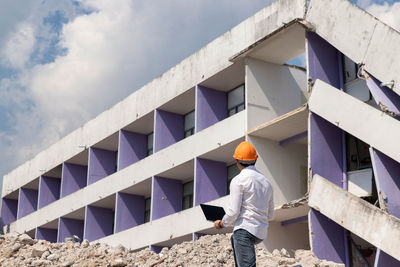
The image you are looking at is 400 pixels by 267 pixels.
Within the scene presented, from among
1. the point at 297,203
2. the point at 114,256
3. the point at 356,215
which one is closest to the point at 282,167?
the point at 297,203

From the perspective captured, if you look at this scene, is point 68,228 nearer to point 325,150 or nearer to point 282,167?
point 282,167

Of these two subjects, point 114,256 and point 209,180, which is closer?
point 114,256

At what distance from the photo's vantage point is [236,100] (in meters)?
27.2

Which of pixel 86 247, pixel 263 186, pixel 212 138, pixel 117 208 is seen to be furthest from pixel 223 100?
pixel 263 186

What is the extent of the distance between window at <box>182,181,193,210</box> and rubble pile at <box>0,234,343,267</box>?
15351mm

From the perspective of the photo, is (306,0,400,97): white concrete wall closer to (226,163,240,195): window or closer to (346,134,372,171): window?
(346,134,372,171): window

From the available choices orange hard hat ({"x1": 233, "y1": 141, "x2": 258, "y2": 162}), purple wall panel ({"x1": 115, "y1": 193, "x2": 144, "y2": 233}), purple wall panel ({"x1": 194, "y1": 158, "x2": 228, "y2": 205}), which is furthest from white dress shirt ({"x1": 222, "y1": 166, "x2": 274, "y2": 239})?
purple wall panel ({"x1": 115, "y1": 193, "x2": 144, "y2": 233})

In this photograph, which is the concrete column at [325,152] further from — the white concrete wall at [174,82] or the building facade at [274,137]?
the white concrete wall at [174,82]

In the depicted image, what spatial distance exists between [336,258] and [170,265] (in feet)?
29.0

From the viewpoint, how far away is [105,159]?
117 feet

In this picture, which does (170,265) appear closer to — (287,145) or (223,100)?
(287,145)

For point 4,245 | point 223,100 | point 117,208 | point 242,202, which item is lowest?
point 242,202

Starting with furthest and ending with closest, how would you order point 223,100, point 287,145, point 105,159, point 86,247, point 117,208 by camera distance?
point 105,159
point 117,208
point 223,100
point 287,145
point 86,247

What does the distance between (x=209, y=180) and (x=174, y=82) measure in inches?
195
